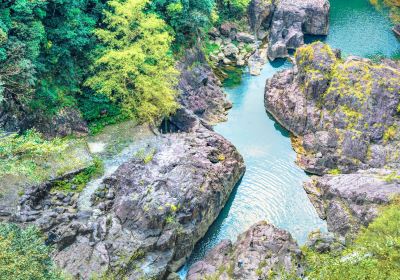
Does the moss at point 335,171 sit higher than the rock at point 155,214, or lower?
lower

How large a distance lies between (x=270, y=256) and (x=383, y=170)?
13570 millimetres

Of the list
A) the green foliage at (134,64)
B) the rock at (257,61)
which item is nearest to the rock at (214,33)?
the rock at (257,61)

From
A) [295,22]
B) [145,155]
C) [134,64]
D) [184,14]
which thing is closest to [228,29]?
[295,22]

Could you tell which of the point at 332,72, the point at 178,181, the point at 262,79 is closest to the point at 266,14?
the point at 262,79

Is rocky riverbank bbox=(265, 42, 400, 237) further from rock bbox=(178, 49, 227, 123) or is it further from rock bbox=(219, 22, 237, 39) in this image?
rock bbox=(219, 22, 237, 39)

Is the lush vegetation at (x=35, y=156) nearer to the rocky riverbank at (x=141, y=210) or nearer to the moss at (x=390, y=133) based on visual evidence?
the rocky riverbank at (x=141, y=210)

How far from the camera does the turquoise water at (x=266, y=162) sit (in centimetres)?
3744

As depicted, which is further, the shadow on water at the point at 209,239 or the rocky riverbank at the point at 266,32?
the rocky riverbank at the point at 266,32

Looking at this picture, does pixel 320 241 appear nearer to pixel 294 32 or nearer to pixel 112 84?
pixel 112 84

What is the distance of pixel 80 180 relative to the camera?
34.7 m

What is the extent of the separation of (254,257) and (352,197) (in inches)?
404

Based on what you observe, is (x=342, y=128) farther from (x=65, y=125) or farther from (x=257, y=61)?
(x=65, y=125)

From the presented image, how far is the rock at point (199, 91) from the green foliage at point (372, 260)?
77.8 feet

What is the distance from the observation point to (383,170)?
125ft
